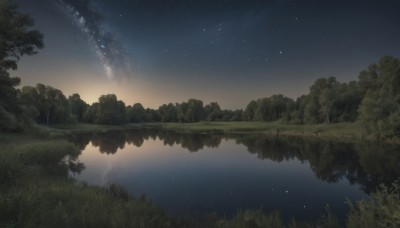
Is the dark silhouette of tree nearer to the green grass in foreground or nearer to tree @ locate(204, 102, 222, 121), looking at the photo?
tree @ locate(204, 102, 222, 121)

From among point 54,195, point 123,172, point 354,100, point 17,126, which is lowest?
point 123,172

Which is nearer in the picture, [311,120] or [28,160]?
[28,160]

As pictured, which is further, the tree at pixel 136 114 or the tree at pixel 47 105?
the tree at pixel 136 114

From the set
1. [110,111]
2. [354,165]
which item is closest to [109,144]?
[354,165]

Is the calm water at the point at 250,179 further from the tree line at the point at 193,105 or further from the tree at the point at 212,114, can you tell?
the tree at the point at 212,114

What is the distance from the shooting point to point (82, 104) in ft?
419

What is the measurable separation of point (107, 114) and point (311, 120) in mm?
86499

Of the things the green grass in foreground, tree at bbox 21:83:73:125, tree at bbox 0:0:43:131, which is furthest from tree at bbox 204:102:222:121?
the green grass in foreground

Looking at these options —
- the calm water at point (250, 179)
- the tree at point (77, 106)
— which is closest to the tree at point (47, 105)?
the tree at point (77, 106)

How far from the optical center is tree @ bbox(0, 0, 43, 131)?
27.4 meters

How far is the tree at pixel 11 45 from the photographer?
89.8 feet

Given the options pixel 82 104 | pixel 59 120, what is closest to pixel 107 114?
pixel 82 104

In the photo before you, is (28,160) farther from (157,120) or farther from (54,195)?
(157,120)

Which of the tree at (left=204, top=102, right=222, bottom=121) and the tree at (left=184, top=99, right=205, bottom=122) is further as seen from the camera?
the tree at (left=204, top=102, right=222, bottom=121)
